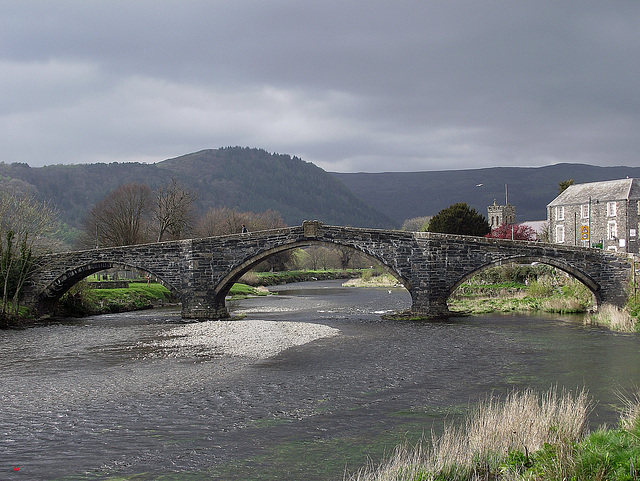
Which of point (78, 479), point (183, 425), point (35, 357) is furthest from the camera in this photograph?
point (35, 357)

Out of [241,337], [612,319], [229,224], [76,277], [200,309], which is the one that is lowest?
[241,337]

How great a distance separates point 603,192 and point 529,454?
55.0 m

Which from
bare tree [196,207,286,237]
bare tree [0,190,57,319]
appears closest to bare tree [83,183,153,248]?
bare tree [196,207,286,237]

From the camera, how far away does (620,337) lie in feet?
82.4

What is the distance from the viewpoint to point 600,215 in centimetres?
5681

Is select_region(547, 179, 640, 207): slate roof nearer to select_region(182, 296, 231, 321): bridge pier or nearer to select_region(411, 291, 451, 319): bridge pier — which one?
select_region(411, 291, 451, 319): bridge pier

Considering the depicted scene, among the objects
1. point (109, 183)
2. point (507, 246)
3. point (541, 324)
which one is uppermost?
point (109, 183)

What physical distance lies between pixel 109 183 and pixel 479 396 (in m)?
181

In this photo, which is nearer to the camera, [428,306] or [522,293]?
[428,306]

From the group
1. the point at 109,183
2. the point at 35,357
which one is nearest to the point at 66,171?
the point at 109,183

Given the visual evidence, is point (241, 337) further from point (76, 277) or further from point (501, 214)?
point (501, 214)

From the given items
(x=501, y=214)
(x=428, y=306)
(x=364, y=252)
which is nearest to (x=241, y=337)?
(x=364, y=252)

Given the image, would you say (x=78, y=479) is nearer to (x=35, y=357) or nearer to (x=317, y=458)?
(x=317, y=458)

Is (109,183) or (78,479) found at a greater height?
(109,183)
